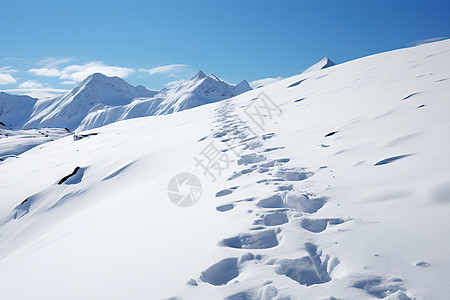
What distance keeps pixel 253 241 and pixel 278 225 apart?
40cm

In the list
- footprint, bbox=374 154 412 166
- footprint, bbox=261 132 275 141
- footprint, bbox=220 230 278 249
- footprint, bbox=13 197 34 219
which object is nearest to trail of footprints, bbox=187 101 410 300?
footprint, bbox=220 230 278 249

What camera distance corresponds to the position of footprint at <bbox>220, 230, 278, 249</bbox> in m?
2.63

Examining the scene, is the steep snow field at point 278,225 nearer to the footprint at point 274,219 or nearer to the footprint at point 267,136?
the footprint at point 274,219

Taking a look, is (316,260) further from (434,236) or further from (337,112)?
(337,112)

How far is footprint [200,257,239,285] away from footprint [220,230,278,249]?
260mm

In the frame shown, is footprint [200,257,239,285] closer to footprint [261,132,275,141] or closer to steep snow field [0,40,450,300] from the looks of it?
steep snow field [0,40,450,300]

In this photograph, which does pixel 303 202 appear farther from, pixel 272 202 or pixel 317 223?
pixel 317 223

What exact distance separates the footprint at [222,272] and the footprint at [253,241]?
26 centimetres

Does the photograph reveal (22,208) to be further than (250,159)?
Yes

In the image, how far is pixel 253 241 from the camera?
2705 millimetres

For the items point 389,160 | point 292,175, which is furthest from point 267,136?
point 389,160

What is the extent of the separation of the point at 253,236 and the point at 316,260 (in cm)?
70

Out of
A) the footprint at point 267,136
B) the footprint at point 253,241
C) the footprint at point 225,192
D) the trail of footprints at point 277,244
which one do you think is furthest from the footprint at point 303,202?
the footprint at point 267,136

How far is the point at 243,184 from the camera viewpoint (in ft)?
14.4
